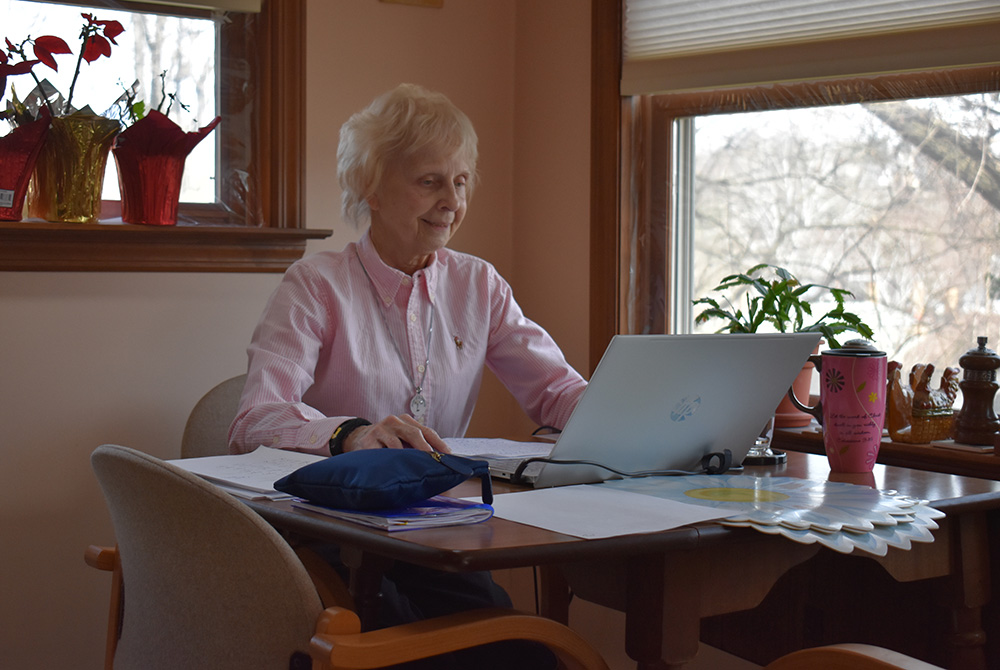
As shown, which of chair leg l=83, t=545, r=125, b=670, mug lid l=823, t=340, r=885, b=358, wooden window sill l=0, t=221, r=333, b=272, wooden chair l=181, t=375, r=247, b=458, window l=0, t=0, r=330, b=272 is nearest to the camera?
chair leg l=83, t=545, r=125, b=670

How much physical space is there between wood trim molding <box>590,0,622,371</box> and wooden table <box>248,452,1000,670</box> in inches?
45.9

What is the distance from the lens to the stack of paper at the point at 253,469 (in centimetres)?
126

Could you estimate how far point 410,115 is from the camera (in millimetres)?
1992

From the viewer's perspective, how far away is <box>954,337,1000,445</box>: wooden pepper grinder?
1868 mm

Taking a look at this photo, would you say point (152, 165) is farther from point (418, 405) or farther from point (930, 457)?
point (930, 457)

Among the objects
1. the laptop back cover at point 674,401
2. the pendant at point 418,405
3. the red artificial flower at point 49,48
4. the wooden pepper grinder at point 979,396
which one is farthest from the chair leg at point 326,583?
the red artificial flower at point 49,48

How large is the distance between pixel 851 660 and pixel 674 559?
7.8 inches

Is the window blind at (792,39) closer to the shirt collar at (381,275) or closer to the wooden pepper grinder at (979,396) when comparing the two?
the wooden pepper grinder at (979,396)

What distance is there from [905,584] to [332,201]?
5.15ft

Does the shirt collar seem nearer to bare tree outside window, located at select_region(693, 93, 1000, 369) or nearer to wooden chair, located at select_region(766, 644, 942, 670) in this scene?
bare tree outside window, located at select_region(693, 93, 1000, 369)

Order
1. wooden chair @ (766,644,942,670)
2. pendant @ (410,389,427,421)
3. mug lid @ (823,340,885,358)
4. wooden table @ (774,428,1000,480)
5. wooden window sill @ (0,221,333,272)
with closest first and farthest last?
wooden chair @ (766,644,942,670)
mug lid @ (823,340,885,358)
wooden table @ (774,428,1000,480)
pendant @ (410,389,427,421)
wooden window sill @ (0,221,333,272)

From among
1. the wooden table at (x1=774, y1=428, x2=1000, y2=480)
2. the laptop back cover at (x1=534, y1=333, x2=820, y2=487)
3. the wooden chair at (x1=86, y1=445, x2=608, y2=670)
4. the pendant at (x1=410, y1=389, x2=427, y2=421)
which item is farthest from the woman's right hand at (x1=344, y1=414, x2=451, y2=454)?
the wooden table at (x1=774, y1=428, x2=1000, y2=480)

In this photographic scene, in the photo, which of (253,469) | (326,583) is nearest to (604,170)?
(253,469)

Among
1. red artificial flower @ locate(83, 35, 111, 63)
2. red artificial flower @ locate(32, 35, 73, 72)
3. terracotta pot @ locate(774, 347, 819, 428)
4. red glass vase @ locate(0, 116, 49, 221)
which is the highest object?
red artificial flower @ locate(83, 35, 111, 63)
